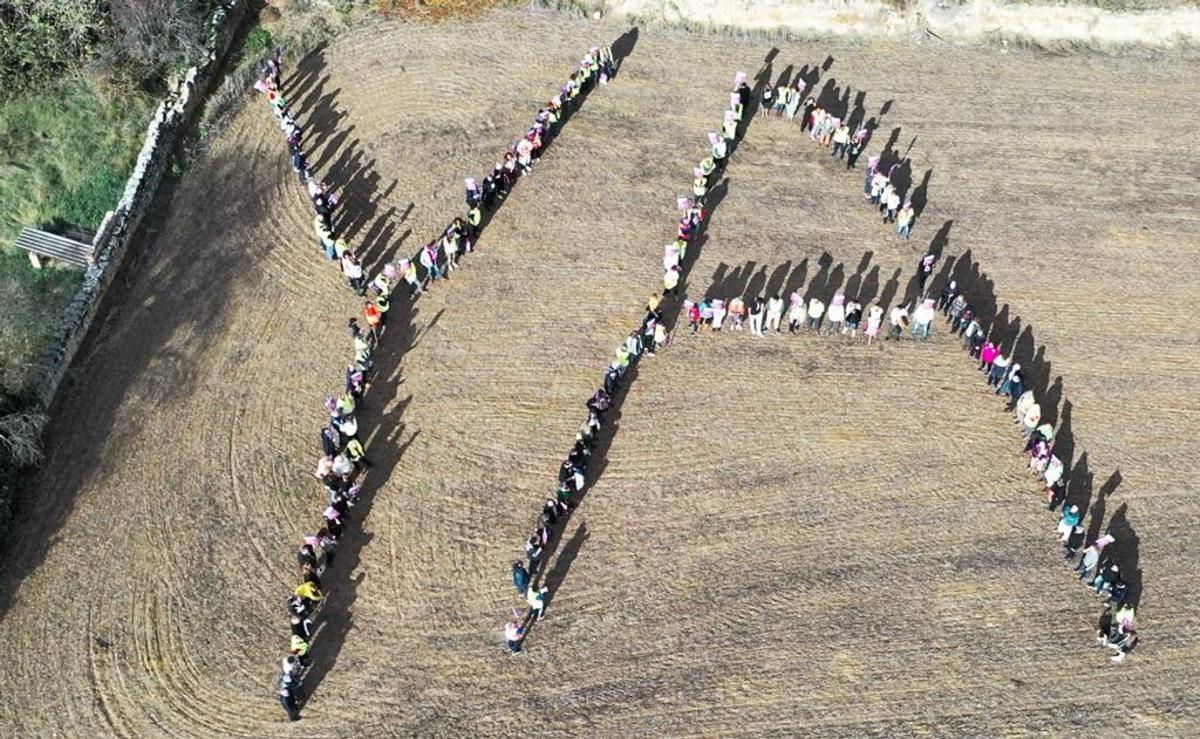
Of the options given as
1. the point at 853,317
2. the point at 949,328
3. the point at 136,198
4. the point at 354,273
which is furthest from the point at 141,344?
the point at 949,328

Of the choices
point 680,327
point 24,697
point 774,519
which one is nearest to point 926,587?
point 774,519

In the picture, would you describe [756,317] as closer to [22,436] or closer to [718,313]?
[718,313]

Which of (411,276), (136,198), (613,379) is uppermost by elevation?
(411,276)

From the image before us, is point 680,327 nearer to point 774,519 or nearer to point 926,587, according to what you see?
point 774,519

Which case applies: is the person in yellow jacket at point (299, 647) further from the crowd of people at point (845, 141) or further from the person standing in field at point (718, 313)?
the crowd of people at point (845, 141)

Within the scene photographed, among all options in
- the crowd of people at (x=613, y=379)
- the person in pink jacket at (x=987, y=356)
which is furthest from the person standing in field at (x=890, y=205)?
the person in pink jacket at (x=987, y=356)
